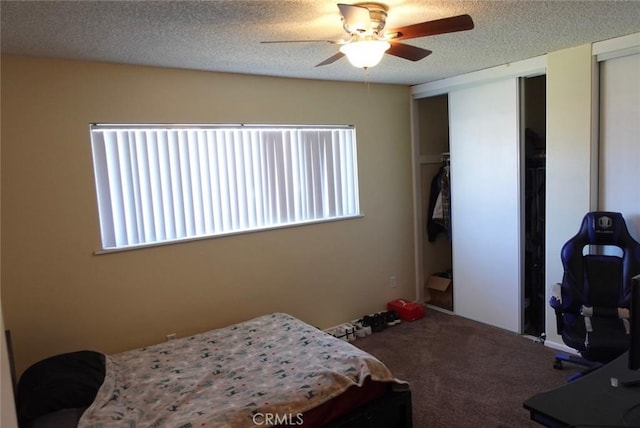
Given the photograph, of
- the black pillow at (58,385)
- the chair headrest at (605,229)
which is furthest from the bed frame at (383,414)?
the chair headrest at (605,229)

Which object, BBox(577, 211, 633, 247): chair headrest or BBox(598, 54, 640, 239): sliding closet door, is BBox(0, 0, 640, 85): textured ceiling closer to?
BBox(598, 54, 640, 239): sliding closet door

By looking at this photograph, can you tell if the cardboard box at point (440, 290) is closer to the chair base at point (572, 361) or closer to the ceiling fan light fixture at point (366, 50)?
the chair base at point (572, 361)

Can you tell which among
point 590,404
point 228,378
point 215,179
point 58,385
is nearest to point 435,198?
point 215,179

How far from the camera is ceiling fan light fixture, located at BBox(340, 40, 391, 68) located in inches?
83.9

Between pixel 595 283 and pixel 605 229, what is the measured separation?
0.40 m

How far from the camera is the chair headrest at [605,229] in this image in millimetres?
3098

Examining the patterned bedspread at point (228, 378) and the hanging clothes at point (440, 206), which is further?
the hanging clothes at point (440, 206)

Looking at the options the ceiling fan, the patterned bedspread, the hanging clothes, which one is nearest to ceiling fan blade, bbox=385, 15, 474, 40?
the ceiling fan

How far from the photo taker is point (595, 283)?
3.21m

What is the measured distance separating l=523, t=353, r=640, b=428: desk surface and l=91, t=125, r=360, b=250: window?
2.65m

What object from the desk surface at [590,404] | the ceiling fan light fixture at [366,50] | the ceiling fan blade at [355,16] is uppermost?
the ceiling fan blade at [355,16]

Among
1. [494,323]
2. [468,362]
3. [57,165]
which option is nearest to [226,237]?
[57,165]

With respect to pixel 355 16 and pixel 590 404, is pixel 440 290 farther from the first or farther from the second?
pixel 355 16

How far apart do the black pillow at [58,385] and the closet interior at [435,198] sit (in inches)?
135
